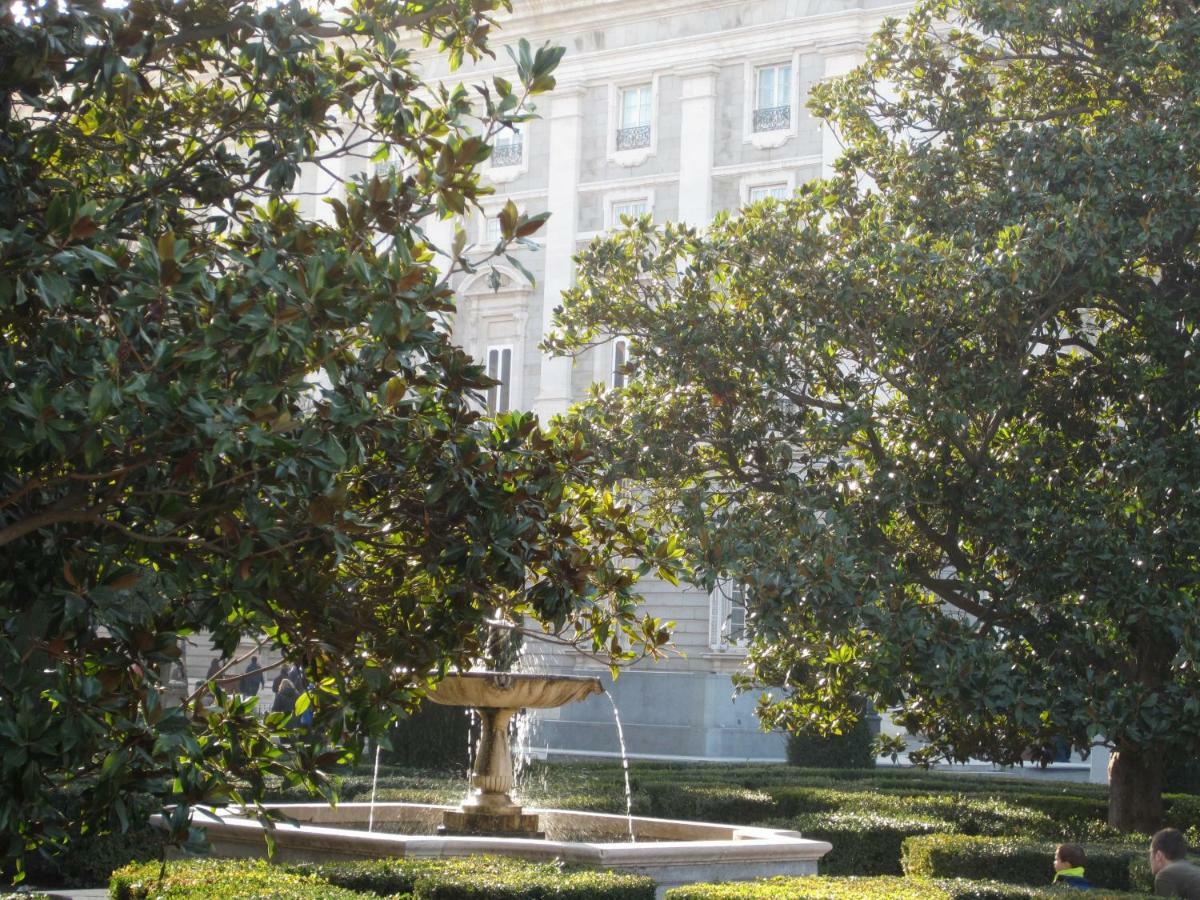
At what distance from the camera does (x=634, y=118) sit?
117ft

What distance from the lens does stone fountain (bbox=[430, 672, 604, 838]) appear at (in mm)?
11555

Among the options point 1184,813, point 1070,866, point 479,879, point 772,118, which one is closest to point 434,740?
point 1184,813

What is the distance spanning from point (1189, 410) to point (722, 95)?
76.9 ft

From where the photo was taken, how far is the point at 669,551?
6.84m

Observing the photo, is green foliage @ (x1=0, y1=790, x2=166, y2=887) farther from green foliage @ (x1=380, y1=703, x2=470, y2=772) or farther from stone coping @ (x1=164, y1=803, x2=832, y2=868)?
green foliage @ (x1=380, y1=703, x2=470, y2=772)

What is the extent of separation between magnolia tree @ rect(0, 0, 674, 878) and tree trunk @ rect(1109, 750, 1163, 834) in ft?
26.5

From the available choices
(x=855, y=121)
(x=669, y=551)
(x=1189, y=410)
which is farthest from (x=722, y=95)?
(x=669, y=551)

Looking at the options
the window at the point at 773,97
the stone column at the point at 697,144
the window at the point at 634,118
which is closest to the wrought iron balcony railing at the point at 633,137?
the window at the point at 634,118

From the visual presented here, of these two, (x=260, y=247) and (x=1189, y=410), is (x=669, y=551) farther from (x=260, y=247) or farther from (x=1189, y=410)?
(x=1189, y=410)

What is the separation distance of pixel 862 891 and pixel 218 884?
3473 millimetres

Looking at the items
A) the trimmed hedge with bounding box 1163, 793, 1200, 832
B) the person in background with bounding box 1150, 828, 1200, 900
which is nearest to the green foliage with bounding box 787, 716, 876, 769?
the trimmed hedge with bounding box 1163, 793, 1200, 832

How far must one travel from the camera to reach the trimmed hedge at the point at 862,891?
26.0 ft

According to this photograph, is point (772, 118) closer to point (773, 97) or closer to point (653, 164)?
point (773, 97)

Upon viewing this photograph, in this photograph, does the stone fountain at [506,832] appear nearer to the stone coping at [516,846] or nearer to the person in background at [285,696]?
the stone coping at [516,846]
